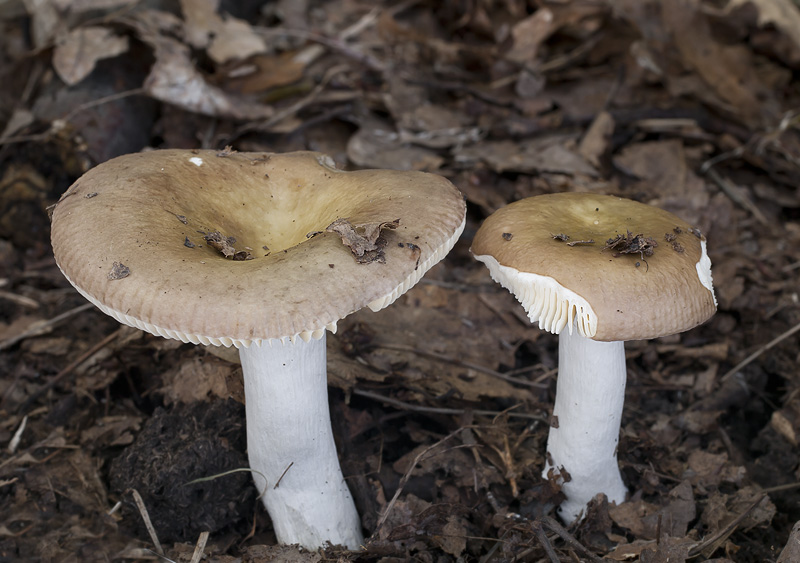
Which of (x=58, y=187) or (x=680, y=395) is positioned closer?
(x=680, y=395)

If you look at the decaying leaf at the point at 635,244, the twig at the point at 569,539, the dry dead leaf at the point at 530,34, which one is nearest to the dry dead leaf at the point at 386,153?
the dry dead leaf at the point at 530,34

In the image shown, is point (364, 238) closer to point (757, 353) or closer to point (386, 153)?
point (386, 153)

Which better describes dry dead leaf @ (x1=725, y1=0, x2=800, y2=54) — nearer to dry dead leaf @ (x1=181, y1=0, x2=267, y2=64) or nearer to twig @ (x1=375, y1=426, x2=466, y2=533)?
dry dead leaf @ (x1=181, y1=0, x2=267, y2=64)

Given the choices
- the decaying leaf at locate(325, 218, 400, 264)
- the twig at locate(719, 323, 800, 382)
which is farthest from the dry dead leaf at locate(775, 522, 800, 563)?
the decaying leaf at locate(325, 218, 400, 264)

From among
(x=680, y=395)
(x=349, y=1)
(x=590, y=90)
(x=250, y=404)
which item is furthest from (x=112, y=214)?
(x=349, y=1)

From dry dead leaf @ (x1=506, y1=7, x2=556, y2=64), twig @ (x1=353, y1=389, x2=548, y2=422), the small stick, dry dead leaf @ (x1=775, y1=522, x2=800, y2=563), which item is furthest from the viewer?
dry dead leaf @ (x1=506, y1=7, x2=556, y2=64)

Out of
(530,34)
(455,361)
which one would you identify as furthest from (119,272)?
(530,34)

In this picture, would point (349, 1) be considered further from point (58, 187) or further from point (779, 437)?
point (779, 437)
